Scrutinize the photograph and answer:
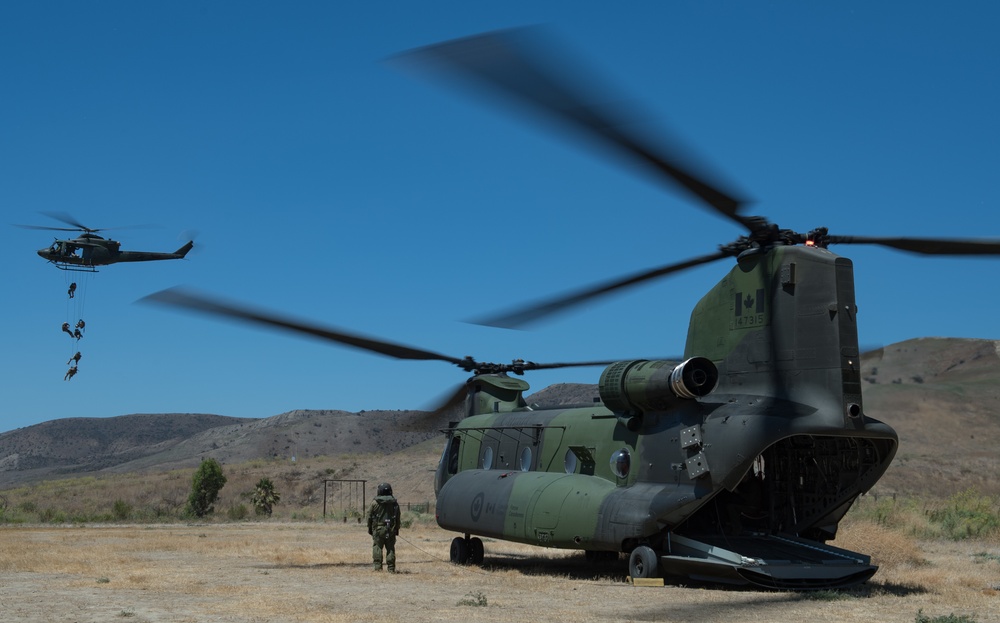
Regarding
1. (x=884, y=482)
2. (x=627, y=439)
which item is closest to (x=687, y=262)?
(x=627, y=439)

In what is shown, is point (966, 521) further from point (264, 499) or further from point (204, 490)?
point (204, 490)

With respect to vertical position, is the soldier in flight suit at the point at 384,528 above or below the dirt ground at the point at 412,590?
above

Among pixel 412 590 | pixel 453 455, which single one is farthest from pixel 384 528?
pixel 453 455

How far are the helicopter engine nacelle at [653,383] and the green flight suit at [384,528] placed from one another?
4.62 metres

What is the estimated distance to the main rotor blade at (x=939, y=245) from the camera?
11587mm

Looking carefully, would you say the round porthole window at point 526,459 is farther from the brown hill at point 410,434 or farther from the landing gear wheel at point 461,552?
the brown hill at point 410,434

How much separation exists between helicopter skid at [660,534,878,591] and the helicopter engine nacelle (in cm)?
205

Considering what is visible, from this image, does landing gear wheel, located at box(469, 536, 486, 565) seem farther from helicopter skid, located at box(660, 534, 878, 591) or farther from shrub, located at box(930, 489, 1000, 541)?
shrub, located at box(930, 489, 1000, 541)

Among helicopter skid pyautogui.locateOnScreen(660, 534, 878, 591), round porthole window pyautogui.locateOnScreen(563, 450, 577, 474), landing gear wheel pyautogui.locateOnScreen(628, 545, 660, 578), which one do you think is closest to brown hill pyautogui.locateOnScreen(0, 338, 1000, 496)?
round porthole window pyautogui.locateOnScreen(563, 450, 577, 474)

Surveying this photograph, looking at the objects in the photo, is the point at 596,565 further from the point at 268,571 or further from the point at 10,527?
the point at 10,527

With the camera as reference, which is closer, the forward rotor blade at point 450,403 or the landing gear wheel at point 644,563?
the landing gear wheel at point 644,563

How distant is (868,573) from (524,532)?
552 cm

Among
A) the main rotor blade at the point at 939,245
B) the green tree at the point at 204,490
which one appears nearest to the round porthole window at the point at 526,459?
the main rotor blade at the point at 939,245

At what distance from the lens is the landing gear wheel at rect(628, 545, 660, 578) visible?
1380 cm
